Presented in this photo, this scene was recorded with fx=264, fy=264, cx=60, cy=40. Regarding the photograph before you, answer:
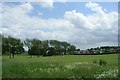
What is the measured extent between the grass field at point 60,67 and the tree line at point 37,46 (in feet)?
1.35

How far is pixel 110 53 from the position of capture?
14.7m

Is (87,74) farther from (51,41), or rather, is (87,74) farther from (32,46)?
(32,46)

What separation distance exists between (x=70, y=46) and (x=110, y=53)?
227 centimetres

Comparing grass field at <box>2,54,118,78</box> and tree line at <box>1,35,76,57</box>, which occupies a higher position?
tree line at <box>1,35,76,57</box>

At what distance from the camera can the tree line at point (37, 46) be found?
48.8 ft

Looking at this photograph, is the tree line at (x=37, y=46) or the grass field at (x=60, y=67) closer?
the grass field at (x=60, y=67)

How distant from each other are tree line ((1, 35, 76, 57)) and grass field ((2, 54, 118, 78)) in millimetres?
411

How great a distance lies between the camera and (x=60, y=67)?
14.4m

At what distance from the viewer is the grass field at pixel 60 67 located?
13468mm

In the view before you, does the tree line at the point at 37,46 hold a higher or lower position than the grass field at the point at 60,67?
higher

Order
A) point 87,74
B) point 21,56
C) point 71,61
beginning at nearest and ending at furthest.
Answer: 1. point 87,74
2. point 71,61
3. point 21,56

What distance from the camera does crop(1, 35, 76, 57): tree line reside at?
48.8 ft

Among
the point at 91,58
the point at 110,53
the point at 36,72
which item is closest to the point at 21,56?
the point at 36,72

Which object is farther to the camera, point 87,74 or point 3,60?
point 3,60
